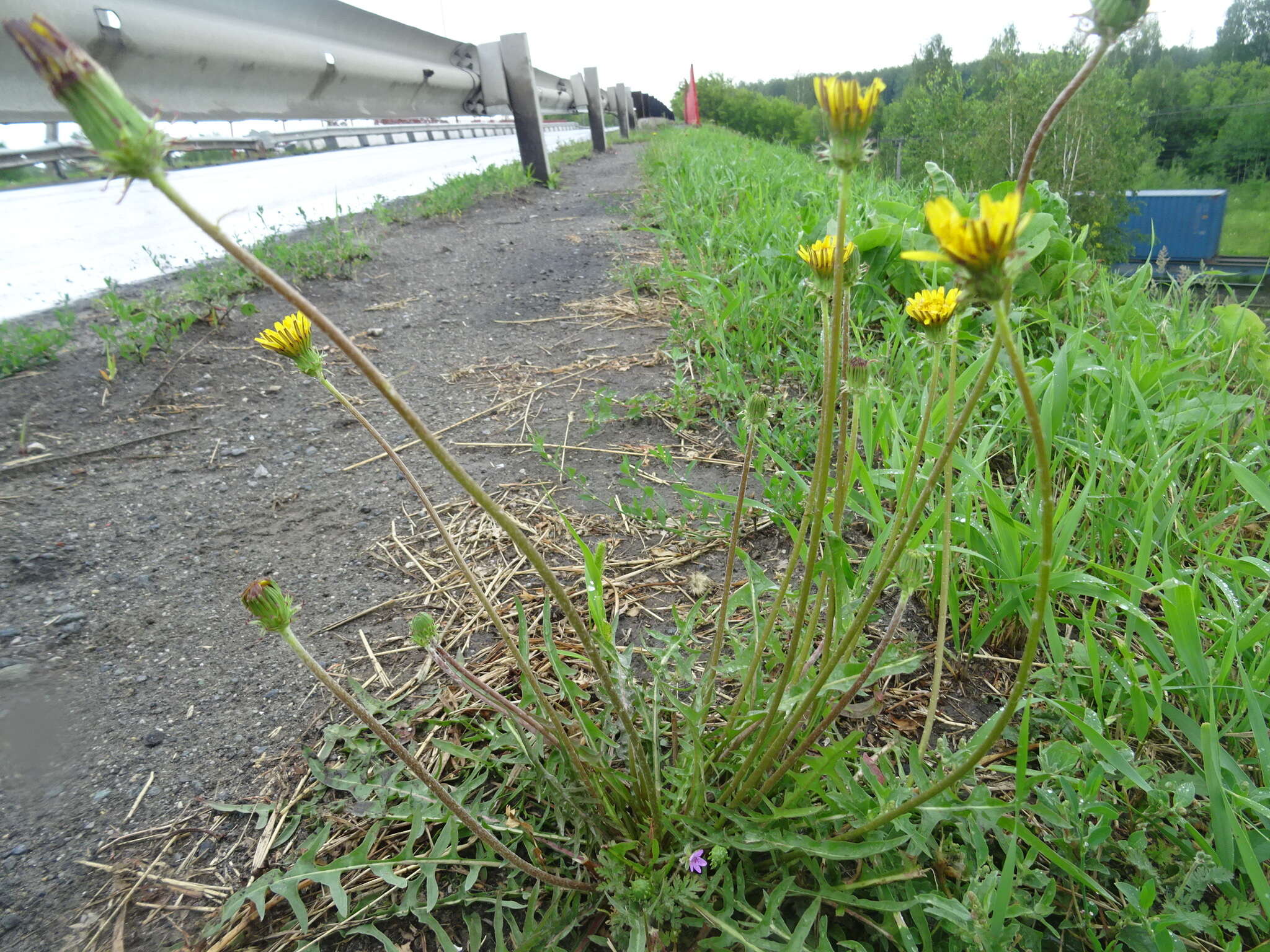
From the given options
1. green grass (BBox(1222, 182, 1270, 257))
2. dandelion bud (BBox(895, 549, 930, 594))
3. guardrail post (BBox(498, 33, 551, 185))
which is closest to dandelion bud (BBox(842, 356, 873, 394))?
dandelion bud (BBox(895, 549, 930, 594))

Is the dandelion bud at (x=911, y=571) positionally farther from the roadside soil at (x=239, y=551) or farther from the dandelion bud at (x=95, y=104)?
the dandelion bud at (x=95, y=104)

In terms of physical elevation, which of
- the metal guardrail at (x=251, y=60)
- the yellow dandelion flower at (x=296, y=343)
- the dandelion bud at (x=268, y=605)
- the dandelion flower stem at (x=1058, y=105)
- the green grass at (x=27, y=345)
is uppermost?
the metal guardrail at (x=251, y=60)

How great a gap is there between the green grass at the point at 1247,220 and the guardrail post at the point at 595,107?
38.3 m

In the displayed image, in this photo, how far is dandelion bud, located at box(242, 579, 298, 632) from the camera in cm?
78

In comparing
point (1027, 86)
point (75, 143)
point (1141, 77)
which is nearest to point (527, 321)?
point (75, 143)

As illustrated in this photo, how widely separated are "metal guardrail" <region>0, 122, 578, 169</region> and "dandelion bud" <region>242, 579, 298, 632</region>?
1.57 ft

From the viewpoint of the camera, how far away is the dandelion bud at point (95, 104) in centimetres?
50

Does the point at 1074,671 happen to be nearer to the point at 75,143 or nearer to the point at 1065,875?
the point at 1065,875

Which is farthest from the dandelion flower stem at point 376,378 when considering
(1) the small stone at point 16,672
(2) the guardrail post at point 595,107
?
(2) the guardrail post at point 595,107

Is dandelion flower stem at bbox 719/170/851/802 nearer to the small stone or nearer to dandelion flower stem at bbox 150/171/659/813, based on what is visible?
dandelion flower stem at bbox 150/171/659/813

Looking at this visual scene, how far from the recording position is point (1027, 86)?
90.4 ft

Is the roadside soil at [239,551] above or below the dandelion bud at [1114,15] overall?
below

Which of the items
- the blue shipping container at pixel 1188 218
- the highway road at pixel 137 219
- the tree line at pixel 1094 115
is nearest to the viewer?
the highway road at pixel 137 219

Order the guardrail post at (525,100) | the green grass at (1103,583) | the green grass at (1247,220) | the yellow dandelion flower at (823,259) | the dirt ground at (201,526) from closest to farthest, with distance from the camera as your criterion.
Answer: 1. the green grass at (1103,583)
2. the yellow dandelion flower at (823,259)
3. the dirt ground at (201,526)
4. the guardrail post at (525,100)
5. the green grass at (1247,220)
